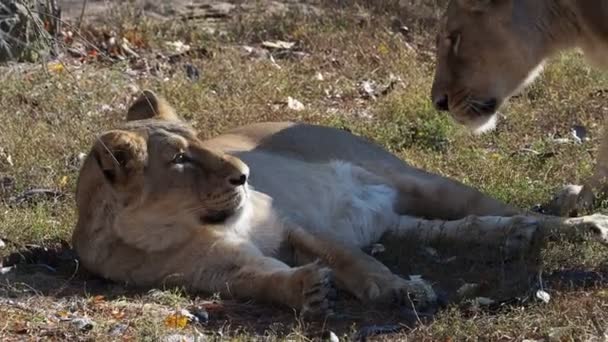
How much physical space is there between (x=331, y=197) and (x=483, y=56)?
2.99ft

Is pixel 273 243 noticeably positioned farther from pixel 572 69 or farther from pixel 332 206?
pixel 572 69

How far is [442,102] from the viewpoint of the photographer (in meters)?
5.65

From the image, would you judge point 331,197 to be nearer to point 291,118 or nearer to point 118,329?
point 118,329

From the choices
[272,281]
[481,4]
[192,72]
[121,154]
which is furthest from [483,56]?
[192,72]

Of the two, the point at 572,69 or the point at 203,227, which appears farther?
the point at 572,69

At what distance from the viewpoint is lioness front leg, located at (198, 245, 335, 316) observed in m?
4.26

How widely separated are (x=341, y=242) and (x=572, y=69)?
11.8ft

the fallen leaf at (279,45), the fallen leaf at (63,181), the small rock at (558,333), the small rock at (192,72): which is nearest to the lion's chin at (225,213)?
the small rock at (558,333)

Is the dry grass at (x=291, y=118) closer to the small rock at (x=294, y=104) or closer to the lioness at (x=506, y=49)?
A: the small rock at (x=294, y=104)

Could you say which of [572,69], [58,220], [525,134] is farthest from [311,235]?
[572,69]

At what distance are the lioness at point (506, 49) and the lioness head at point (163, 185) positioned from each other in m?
1.35

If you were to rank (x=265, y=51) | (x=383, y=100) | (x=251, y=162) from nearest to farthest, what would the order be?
(x=251, y=162)
(x=383, y=100)
(x=265, y=51)

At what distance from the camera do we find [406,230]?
5.36 metres

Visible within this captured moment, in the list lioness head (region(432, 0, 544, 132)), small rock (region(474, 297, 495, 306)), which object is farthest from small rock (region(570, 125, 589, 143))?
small rock (region(474, 297, 495, 306))
